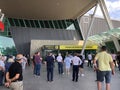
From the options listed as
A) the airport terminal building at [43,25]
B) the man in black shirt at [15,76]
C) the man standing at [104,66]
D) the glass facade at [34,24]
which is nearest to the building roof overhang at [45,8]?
the airport terminal building at [43,25]

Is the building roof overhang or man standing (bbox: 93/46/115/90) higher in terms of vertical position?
the building roof overhang

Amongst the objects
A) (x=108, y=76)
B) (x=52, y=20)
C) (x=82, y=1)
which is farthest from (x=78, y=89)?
(x=52, y=20)

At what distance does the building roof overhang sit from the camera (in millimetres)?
36625

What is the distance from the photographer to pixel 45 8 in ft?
132

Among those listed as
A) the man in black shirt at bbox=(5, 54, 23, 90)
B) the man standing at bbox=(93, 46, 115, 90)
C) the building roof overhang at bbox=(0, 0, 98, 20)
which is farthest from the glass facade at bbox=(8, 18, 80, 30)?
the man in black shirt at bbox=(5, 54, 23, 90)

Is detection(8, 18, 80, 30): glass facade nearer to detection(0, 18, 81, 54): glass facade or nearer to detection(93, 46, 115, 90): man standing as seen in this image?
detection(0, 18, 81, 54): glass facade

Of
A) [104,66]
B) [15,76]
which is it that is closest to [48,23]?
[104,66]

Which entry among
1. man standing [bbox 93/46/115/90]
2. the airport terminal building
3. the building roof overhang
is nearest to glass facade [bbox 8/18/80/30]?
the airport terminal building

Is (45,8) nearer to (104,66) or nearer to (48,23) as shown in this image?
(48,23)

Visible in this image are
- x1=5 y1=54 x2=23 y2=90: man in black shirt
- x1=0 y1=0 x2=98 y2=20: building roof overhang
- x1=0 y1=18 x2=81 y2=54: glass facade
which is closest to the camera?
x1=5 y1=54 x2=23 y2=90: man in black shirt

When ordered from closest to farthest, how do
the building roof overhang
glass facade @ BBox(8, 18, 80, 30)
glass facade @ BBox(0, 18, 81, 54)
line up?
the building roof overhang, glass facade @ BBox(0, 18, 81, 54), glass facade @ BBox(8, 18, 80, 30)

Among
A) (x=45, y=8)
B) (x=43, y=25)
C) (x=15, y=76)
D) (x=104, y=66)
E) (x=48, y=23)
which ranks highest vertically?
(x=45, y=8)

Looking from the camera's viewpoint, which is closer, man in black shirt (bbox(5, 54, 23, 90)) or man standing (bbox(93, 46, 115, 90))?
man in black shirt (bbox(5, 54, 23, 90))

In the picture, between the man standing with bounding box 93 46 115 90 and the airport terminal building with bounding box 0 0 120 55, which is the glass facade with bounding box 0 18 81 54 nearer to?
the airport terminal building with bounding box 0 0 120 55
